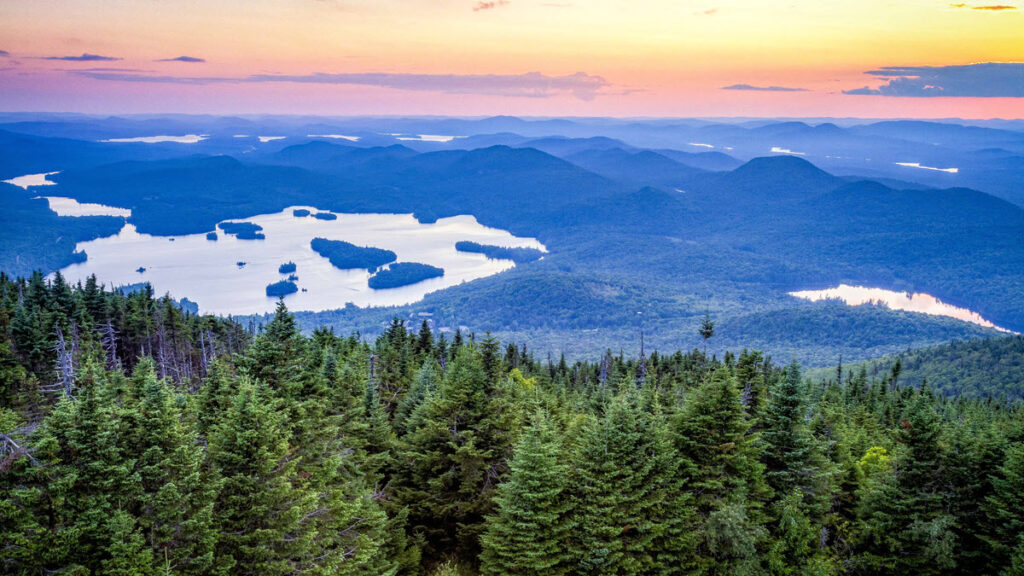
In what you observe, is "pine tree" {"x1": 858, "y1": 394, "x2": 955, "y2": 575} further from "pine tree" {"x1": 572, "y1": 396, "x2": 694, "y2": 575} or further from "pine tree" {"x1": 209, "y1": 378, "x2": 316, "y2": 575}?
"pine tree" {"x1": 209, "y1": 378, "x2": 316, "y2": 575}

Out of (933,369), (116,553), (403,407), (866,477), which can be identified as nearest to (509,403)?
(403,407)

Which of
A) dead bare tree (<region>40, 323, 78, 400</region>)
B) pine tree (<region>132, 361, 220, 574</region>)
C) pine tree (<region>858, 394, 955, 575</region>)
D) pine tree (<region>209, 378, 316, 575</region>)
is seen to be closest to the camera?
pine tree (<region>132, 361, 220, 574</region>)

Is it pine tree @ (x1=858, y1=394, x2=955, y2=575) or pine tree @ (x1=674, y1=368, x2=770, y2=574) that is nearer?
pine tree @ (x1=674, y1=368, x2=770, y2=574)

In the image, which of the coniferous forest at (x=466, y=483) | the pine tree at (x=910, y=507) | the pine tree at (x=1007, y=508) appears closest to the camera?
the coniferous forest at (x=466, y=483)

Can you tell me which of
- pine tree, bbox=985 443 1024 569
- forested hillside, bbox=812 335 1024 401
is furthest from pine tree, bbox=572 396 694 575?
forested hillside, bbox=812 335 1024 401

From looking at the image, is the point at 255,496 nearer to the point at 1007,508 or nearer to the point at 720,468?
the point at 720,468

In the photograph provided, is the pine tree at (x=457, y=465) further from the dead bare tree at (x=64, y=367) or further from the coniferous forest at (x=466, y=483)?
the dead bare tree at (x=64, y=367)

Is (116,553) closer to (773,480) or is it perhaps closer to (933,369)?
(773,480)

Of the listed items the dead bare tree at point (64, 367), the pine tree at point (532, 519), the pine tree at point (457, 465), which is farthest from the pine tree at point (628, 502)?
the dead bare tree at point (64, 367)
